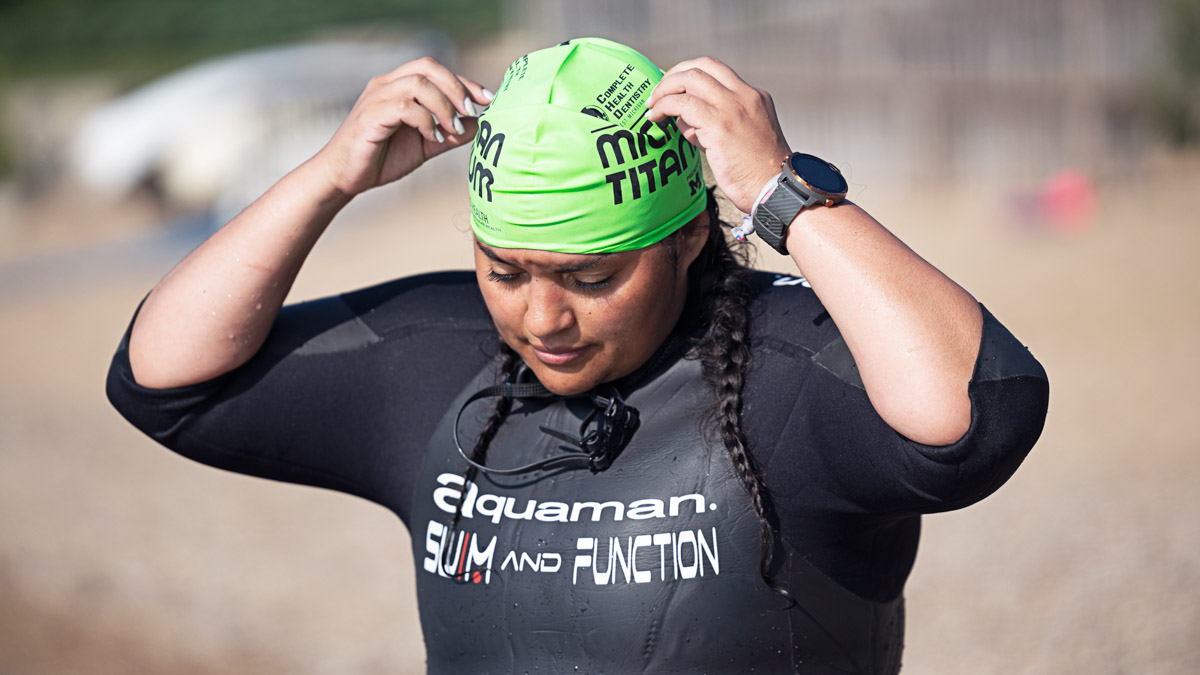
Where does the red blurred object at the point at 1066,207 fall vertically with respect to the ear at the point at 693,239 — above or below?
below

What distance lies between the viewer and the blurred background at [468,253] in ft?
19.7

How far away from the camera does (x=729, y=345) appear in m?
2.35

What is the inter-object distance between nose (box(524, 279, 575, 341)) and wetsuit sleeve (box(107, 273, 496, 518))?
1.47ft

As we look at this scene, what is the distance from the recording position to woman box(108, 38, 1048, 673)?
6.74 feet

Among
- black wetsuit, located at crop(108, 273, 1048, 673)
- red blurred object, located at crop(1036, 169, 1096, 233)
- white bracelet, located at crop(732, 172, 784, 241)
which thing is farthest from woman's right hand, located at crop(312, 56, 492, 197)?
red blurred object, located at crop(1036, 169, 1096, 233)

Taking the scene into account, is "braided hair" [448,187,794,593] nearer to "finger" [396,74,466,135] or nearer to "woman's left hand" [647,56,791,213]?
"woman's left hand" [647,56,791,213]

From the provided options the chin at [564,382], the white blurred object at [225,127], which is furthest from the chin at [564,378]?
the white blurred object at [225,127]

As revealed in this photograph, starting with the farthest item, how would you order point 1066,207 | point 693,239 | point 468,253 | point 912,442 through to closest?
point 468,253, point 1066,207, point 693,239, point 912,442

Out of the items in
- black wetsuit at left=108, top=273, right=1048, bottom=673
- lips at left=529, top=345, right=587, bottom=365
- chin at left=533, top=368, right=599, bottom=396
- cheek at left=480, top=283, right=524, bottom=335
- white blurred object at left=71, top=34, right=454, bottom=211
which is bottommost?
white blurred object at left=71, top=34, right=454, bottom=211

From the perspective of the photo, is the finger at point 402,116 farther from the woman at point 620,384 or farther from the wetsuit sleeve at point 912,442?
the wetsuit sleeve at point 912,442

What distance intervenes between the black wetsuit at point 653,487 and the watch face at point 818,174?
1.02ft

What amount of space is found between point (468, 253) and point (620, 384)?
1073cm

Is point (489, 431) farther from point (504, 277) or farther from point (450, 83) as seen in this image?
point (450, 83)

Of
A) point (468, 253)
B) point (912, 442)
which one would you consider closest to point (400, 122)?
point (912, 442)
